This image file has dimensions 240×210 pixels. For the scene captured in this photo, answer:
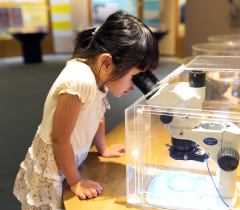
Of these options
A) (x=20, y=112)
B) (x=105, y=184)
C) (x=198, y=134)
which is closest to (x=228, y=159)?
(x=198, y=134)

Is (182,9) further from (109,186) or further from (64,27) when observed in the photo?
(109,186)

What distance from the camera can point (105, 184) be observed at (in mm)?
773

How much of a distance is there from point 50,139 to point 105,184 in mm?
201

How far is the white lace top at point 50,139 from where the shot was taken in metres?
0.73

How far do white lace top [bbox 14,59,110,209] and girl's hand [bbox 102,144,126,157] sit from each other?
0.09 metres

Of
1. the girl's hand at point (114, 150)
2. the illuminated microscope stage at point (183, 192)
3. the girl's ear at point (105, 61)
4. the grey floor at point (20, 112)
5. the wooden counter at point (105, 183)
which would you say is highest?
the girl's ear at point (105, 61)

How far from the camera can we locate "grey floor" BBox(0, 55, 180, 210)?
1.67 meters

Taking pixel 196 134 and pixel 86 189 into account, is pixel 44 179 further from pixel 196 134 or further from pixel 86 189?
pixel 196 134

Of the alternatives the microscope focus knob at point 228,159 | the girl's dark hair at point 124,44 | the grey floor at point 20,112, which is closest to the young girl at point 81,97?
the girl's dark hair at point 124,44

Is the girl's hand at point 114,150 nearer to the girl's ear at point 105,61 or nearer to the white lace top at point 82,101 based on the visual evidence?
the white lace top at point 82,101

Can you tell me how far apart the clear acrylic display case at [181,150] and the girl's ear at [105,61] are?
0.16 m

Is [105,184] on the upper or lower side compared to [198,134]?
lower

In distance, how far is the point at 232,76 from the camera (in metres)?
1.27

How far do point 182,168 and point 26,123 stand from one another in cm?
202
